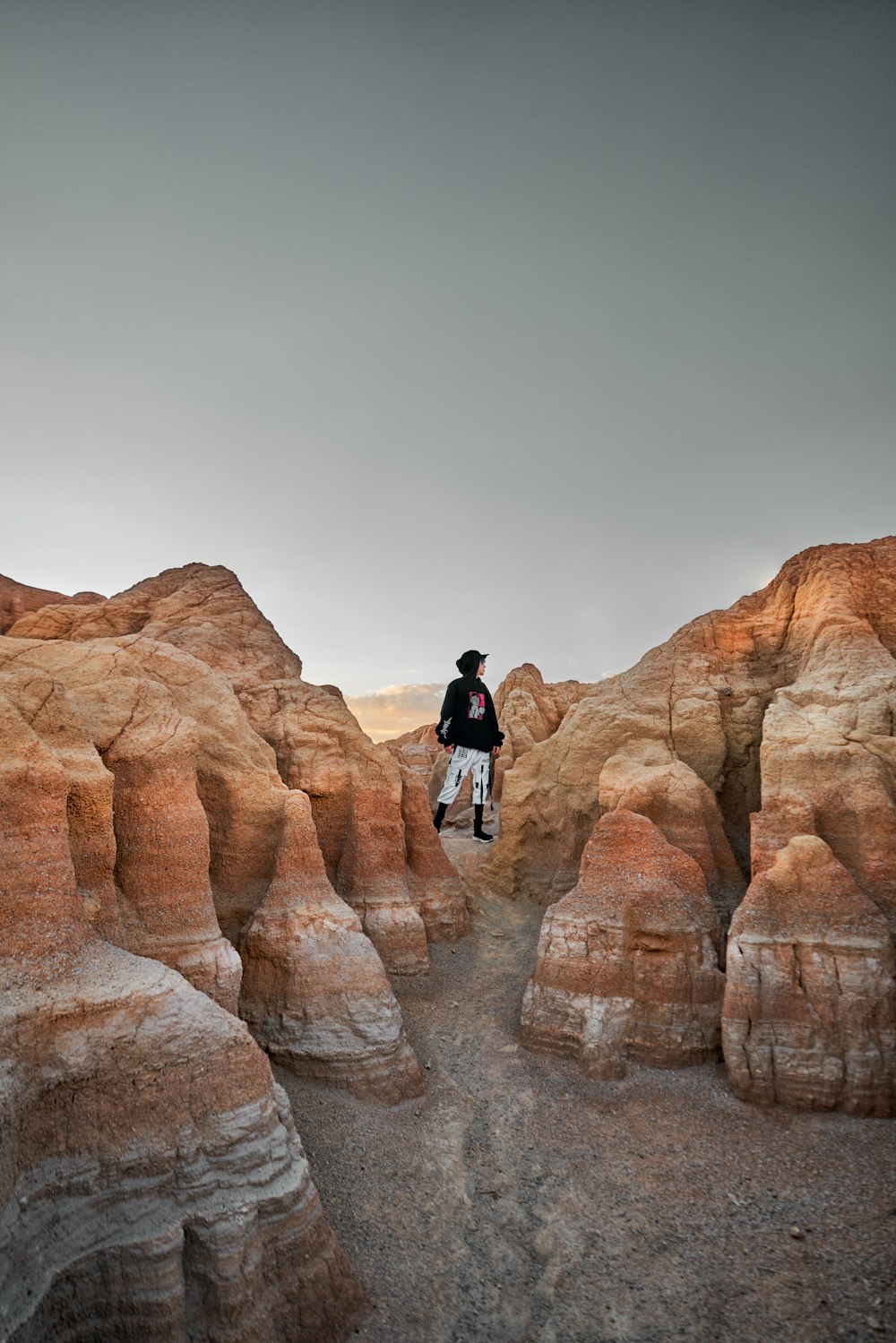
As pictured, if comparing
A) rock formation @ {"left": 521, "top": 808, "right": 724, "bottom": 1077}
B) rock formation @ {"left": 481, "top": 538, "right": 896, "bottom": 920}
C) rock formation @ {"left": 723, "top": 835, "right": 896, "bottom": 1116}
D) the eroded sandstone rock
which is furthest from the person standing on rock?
rock formation @ {"left": 723, "top": 835, "right": 896, "bottom": 1116}

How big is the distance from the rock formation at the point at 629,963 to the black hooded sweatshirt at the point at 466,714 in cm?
598

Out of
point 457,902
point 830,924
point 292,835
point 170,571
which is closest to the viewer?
point 830,924

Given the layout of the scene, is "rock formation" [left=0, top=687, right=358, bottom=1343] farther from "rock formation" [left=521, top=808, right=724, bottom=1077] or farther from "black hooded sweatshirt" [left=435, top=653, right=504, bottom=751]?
"black hooded sweatshirt" [left=435, top=653, right=504, bottom=751]

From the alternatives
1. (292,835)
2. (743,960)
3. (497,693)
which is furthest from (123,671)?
(497,693)

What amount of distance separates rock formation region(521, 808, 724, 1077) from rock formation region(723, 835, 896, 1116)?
1.14 m

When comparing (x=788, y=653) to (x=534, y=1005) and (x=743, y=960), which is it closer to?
(x=743, y=960)

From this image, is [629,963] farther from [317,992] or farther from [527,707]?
[527,707]

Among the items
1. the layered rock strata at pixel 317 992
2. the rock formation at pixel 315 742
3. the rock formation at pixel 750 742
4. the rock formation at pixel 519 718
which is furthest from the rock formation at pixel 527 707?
the layered rock strata at pixel 317 992

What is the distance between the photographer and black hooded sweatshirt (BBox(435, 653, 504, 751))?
68.8 feet

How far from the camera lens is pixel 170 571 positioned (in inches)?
869

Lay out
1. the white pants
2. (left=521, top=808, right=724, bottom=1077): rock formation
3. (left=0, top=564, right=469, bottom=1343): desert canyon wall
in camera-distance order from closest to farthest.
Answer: (left=0, top=564, right=469, bottom=1343): desert canyon wall, (left=521, top=808, right=724, bottom=1077): rock formation, the white pants

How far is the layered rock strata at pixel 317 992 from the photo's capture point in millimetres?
13156

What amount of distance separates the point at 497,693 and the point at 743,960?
24933mm

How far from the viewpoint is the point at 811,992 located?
12844 mm
